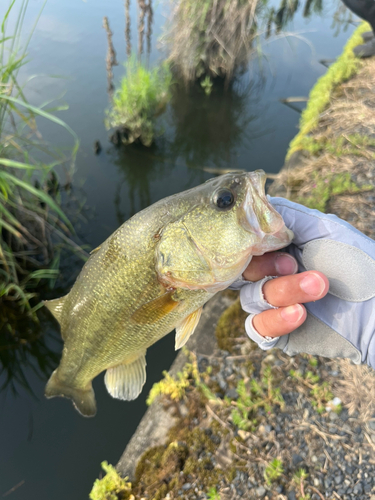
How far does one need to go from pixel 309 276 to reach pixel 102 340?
4.30 feet

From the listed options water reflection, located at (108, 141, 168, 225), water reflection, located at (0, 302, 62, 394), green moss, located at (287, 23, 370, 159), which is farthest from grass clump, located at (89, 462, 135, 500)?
green moss, located at (287, 23, 370, 159)

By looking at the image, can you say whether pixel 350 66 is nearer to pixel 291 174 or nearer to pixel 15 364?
pixel 291 174

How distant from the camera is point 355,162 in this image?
434 cm

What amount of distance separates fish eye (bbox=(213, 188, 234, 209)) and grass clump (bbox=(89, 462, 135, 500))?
2225 mm

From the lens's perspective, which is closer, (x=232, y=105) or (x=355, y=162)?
(x=355, y=162)

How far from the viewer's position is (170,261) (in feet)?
5.51

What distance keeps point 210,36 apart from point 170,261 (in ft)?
22.4

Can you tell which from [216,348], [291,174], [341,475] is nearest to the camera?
[341,475]

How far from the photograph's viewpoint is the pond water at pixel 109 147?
3197mm

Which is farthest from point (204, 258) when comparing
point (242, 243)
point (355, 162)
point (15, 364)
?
point (355, 162)

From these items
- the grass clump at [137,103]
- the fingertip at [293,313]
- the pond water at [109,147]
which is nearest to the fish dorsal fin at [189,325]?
the fingertip at [293,313]

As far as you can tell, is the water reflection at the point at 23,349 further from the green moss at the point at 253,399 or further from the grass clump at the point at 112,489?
the green moss at the point at 253,399

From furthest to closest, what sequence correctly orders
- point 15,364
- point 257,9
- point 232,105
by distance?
point 232,105, point 257,9, point 15,364

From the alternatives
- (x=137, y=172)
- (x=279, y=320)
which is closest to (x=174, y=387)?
(x=279, y=320)
